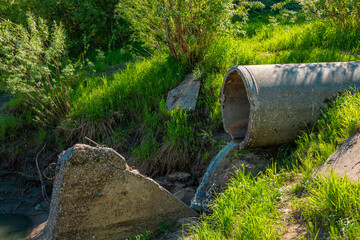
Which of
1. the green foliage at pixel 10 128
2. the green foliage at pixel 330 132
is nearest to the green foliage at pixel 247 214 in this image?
the green foliage at pixel 330 132

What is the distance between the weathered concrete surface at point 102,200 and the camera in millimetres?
3898

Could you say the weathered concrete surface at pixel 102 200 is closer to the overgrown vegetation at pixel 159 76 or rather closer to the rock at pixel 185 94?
the overgrown vegetation at pixel 159 76


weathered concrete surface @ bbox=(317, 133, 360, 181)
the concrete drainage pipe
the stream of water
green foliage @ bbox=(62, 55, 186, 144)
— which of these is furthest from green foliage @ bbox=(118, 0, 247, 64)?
weathered concrete surface @ bbox=(317, 133, 360, 181)

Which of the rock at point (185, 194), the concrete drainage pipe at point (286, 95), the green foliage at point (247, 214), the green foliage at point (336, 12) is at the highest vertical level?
the green foliage at point (336, 12)

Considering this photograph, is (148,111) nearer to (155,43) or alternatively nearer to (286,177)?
(155,43)

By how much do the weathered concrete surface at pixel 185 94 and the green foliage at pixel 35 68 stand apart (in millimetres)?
1990

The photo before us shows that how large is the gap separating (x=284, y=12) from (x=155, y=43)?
9.27ft

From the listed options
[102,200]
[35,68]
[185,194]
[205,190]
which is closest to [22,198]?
[35,68]

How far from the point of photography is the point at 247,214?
3.07 meters

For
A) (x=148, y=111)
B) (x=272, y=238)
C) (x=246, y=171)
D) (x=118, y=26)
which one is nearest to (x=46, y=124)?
(x=148, y=111)

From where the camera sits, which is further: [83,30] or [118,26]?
[83,30]

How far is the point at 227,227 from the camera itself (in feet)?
10.5

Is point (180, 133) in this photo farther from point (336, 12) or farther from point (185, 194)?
point (336, 12)

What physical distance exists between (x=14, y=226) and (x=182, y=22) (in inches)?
178
